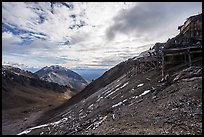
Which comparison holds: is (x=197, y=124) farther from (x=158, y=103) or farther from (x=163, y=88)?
(x=163, y=88)

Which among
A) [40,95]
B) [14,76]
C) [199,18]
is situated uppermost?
[199,18]

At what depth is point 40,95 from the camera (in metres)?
91.8

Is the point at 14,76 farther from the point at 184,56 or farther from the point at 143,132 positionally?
the point at 143,132

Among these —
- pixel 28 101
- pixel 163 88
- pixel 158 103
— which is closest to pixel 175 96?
pixel 158 103

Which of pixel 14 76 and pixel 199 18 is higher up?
pixel 199 18

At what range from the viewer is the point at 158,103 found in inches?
605

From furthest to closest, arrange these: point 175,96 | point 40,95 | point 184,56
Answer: point 40,95 < point 184,56 < point 175,96

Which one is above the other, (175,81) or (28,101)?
(175,81)

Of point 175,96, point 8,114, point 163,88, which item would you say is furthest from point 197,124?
point 8,114

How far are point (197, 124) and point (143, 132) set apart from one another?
2452 millimetres

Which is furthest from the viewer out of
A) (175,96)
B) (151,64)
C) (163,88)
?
(151,64)

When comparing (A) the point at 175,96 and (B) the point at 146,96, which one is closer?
(A) the point at 175,96

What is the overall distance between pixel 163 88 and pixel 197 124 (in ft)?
23.6

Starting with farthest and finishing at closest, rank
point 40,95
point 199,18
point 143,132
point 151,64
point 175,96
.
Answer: point 40,95, point 199,18, point 151,64, point 175,96, point 143,132
